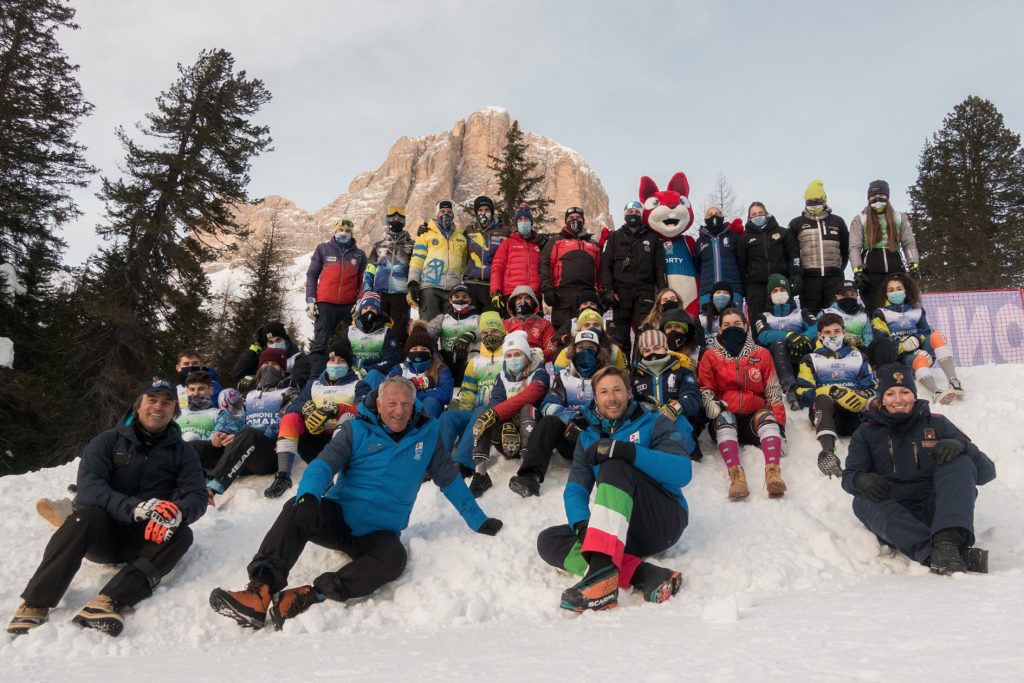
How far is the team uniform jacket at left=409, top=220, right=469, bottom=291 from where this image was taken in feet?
26.6

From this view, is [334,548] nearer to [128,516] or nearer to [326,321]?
[128,516]

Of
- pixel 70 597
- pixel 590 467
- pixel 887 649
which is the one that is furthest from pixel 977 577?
pixel 70 597

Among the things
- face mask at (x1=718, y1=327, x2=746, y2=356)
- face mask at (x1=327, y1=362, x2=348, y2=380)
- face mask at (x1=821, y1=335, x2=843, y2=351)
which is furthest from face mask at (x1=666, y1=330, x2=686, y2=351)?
face mask at (x1=327, y1=362, x2=348, y2=380)

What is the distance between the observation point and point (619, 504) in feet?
10.6

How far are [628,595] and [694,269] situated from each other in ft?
17.6

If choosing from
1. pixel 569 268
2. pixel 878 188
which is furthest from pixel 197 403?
pixel 878 188

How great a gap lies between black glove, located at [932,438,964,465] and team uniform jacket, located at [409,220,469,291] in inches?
232

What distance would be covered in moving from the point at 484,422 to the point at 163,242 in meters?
12.0

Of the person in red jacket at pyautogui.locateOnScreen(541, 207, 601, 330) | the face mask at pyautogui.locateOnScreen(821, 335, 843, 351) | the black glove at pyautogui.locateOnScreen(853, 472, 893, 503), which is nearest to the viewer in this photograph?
the black glove at pyautogui.locateOnScreen(853, 472, 893, 503)

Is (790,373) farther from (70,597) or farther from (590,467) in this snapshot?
(70,597)

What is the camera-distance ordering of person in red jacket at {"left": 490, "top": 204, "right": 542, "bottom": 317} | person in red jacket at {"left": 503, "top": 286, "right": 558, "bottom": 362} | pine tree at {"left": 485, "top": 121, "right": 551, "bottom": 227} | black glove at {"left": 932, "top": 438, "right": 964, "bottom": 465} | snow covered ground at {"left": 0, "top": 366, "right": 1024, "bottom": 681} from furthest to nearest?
pine tree at {"left": 485, "top": 121, "right": 551, "bottom": 227} < person in red jacket at {"left": 490, "top": 204, "right": 542, "bottom": 317} < person in red jacket at {"left": 503, "top": 286, "right": 558, "bottom": 362} < black glove at {"left": 932, "top": 438, "right": 964, "bottom": 465} < snow covered ground at {"left": 0, "top": 366, "right": 1024, "bottom": 681}

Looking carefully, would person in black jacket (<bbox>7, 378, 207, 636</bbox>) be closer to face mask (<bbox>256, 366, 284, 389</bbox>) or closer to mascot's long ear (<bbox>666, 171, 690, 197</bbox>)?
face mask (<bbox>256, 366, 284, 389</bbox>)

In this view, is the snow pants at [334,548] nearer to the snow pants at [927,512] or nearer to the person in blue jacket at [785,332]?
the snow pants at [927,512]

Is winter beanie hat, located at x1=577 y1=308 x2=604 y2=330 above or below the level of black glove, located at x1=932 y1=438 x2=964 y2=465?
above
